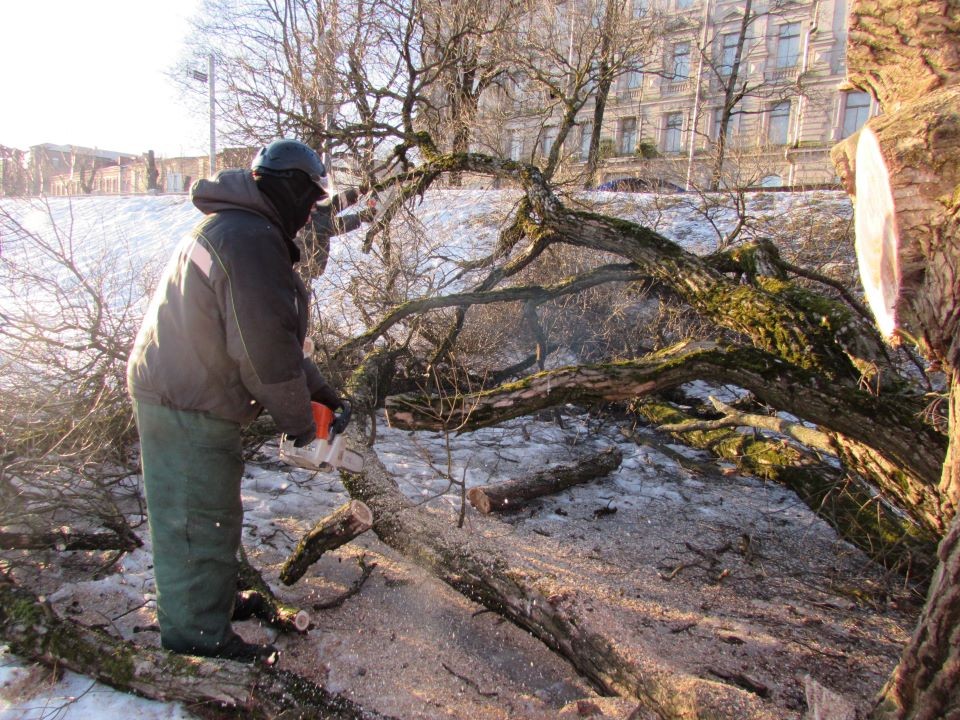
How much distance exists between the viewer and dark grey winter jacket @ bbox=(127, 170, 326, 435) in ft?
6.28

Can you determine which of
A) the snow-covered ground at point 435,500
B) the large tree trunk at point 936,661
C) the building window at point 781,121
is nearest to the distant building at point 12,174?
the snow-covered ground at point 435,500

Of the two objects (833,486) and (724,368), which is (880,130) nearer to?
(724,368)

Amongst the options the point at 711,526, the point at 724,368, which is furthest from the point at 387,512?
the point at 711,526

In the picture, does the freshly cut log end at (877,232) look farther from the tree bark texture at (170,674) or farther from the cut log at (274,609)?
the cut log at (274,609)

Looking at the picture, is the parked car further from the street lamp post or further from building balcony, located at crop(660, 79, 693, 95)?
building balcony, located at crop(660, 79, 693, 95)

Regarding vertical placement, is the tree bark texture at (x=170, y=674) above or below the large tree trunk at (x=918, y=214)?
below

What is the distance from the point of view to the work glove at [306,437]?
2119 millimetres

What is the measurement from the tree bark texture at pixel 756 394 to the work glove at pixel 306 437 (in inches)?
30.3

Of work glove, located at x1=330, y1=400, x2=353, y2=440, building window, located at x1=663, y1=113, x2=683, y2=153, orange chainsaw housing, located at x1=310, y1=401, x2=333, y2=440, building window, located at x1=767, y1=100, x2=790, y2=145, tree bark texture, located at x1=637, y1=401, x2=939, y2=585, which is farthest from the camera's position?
building window, located at x1=663, y1=113, x2=683, y2=153

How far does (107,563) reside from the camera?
282 centimetres

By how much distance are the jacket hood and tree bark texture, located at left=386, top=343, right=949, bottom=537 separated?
119cm

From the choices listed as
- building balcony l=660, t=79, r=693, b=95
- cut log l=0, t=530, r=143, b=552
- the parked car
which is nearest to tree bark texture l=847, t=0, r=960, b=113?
cut log l=0, t=530, r=143, b=552

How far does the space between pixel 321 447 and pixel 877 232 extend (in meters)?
2.00

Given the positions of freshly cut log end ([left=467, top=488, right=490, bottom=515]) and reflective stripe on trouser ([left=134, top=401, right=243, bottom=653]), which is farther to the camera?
freshly cut log end ([left=467, top=488, right=490, bottom=515])
